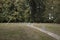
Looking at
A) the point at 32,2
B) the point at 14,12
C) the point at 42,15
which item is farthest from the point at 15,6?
the point at 42,15

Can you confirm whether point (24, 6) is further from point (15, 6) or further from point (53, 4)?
point (53, 4)

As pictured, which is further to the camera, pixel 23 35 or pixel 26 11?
pixel 26 11

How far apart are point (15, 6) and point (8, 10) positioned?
1.36 metres

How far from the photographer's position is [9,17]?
1154 inches

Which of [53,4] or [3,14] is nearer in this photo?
[53,4]

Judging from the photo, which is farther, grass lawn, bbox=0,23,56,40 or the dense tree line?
the dense tree line

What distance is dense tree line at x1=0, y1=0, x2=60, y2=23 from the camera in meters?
28.7

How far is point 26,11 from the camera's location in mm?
29250

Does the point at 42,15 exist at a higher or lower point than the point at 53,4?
lower

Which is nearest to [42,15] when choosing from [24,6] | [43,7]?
[43,7]

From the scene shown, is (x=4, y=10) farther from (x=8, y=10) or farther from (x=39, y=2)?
(x=39, y=2)

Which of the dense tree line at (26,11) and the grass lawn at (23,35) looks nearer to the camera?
the grass lawn at (23,35)

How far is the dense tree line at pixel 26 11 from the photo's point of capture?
2871cm

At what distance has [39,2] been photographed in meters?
29.7
